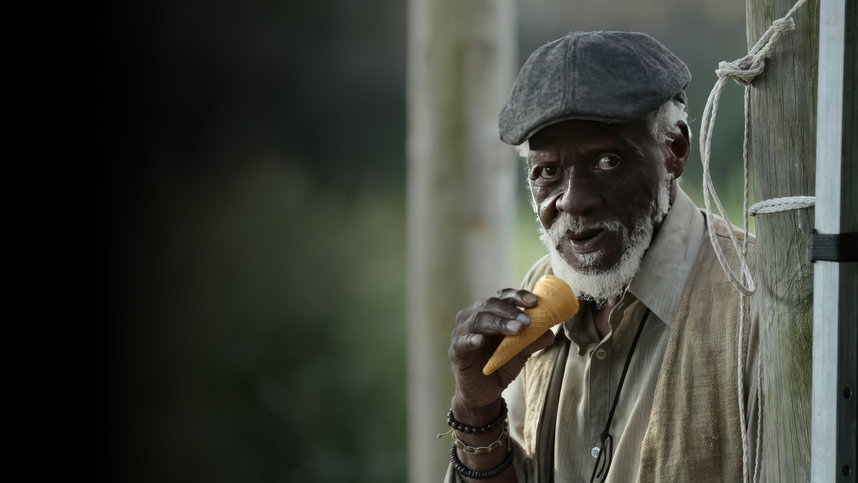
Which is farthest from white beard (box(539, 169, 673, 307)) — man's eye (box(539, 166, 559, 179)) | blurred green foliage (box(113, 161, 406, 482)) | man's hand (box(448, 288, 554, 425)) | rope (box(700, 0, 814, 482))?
blurred green foliage (box(113, 161, 406, 482))

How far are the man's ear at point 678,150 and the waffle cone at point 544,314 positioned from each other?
0.56 metres

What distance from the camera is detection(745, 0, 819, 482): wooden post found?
1824 millimetres

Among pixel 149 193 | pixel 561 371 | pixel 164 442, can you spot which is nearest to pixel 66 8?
pixel 149 193

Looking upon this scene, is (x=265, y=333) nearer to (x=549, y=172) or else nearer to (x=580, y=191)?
(x=549, y=172)

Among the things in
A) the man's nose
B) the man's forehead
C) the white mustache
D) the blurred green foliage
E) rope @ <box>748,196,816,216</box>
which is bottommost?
the blurred green foliage

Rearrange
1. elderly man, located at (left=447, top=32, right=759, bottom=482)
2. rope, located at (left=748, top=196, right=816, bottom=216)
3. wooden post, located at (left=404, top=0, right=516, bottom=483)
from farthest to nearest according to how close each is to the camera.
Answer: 1. wooden post, located at (left=404, top=0, right=516, bottom=483)
2. elderly man, located at (left=447, top=32, right=759, bottom=482)
3. rope, located at (left=748, top=196, right=816, bottom=216)

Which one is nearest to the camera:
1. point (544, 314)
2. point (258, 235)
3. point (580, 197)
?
point (544, 314)

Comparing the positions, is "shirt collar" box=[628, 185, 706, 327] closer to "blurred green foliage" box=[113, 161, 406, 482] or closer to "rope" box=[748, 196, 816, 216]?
"rope" box=[748, 196, 816, 216]

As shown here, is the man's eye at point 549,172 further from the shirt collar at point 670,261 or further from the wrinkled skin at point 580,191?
the shirt collar at point 670,261

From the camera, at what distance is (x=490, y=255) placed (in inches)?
211

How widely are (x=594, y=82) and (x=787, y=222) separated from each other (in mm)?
762

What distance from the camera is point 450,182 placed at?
17.2 feet

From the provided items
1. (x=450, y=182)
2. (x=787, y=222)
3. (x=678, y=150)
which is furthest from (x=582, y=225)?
(x=450, y=182)

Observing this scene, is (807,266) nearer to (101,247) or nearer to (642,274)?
(642,274)
